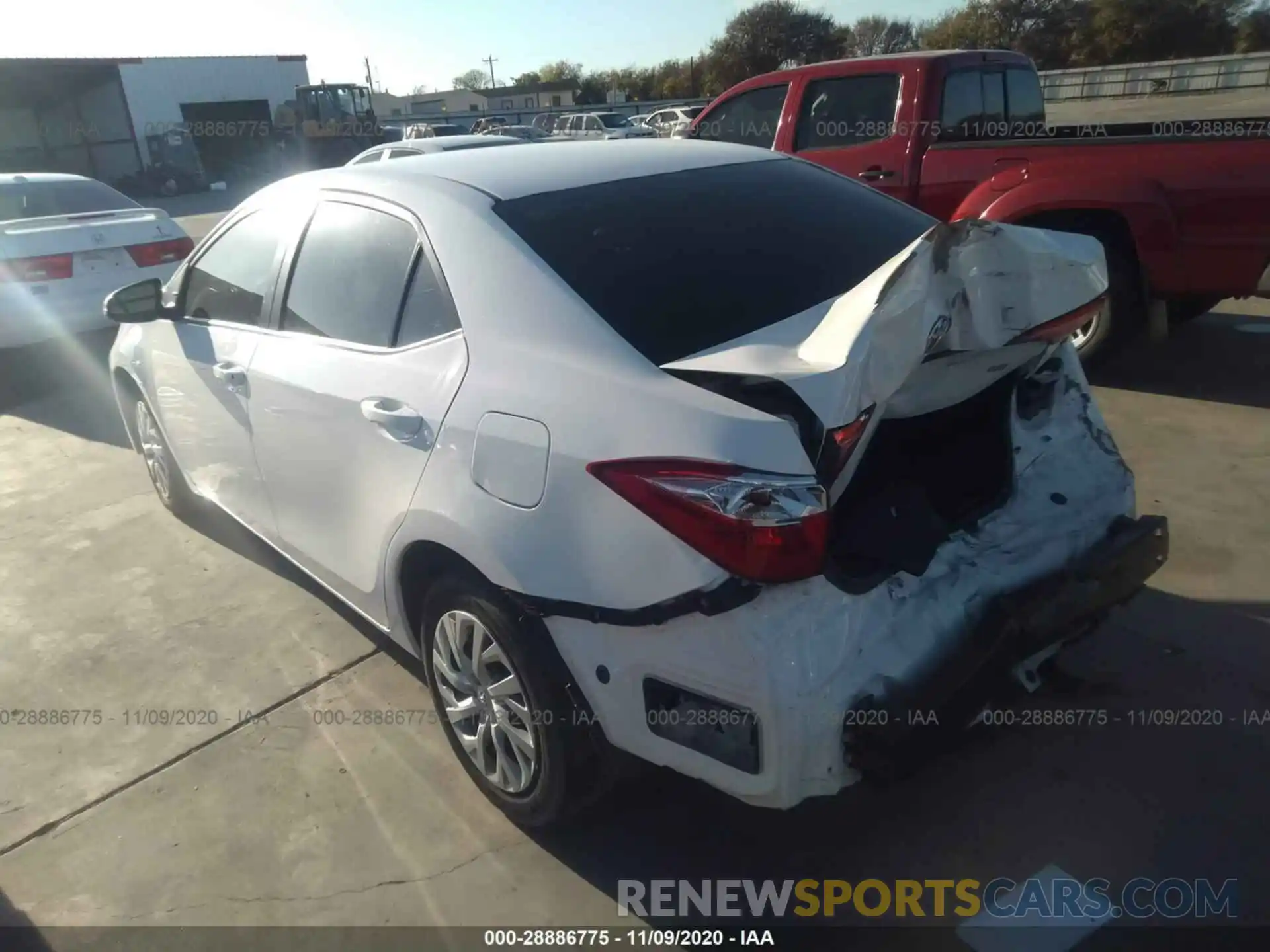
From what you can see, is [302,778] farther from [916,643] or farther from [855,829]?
[916,643]

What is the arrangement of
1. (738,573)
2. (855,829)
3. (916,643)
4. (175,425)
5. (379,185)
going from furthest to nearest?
1. (175,425)
2. (379,185)
3. (855,829)
4. (916,643)
5. (738,573)

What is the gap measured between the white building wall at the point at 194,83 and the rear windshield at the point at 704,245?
131 feet

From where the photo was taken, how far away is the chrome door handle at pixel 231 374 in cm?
333

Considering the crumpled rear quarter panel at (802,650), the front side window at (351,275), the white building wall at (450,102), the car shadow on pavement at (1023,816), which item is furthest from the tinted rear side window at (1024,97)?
the white building wall at (450,102)

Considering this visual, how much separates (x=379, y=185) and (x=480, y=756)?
1787mm

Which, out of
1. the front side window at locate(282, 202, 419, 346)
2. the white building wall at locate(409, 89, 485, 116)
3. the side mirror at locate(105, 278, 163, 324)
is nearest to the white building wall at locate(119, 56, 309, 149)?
the white building wall at locate(409, 89, 485, 116)

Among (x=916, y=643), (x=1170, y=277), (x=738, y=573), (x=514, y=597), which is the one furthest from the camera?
(x=1170, y=277)

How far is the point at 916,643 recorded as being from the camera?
2059mm

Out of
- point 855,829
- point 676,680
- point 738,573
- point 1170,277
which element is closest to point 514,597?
point 676,680

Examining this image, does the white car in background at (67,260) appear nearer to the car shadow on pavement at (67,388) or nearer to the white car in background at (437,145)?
the car shadow on pavement at (67,388)

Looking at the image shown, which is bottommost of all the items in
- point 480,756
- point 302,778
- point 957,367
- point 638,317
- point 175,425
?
point 302,778

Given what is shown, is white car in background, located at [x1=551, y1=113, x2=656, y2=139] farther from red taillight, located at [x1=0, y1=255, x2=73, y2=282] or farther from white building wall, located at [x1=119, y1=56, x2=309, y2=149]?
red taillight, located at [x1=0, y1=255, x2=73, y2=282]

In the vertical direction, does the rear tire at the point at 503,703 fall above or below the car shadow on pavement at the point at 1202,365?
above
